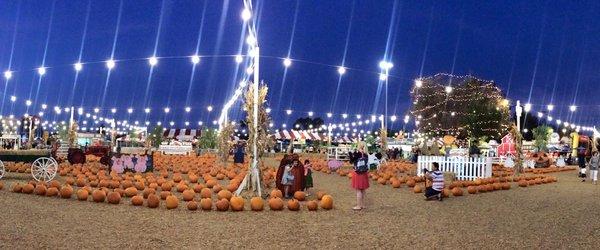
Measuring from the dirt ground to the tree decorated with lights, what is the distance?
49363mm

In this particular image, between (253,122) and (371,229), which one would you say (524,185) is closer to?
(253,122)

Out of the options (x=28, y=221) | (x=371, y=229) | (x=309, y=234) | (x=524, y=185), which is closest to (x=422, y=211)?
(x=371, y=229)

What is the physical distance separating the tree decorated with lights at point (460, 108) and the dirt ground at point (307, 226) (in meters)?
49.4

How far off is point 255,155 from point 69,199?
14.1 feet

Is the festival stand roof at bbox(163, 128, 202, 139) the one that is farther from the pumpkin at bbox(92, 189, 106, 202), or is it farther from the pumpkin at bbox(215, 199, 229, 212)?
the pumpkin at bbox(215, 199, 229, 212)

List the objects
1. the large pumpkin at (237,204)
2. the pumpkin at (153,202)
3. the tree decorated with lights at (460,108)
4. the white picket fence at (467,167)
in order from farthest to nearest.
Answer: the tree decorated with lights at (460,108), the white picket fence at (467,167), the pumpkin at (153,202), the large pumpkin at (237,204)

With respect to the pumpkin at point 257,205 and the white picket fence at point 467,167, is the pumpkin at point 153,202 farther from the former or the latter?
the white picket fence at point 467,167

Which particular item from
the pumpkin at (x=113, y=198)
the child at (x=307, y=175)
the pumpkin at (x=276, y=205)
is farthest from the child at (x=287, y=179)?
the pumpkin at (x=113, y=198)

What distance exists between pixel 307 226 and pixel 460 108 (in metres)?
58.3

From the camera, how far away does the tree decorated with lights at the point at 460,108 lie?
6222 centimetres

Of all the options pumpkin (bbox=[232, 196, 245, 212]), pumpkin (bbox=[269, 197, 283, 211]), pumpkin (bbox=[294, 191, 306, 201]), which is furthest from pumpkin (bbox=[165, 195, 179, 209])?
pumpkin (bbox=[294, 191, 306, 201])

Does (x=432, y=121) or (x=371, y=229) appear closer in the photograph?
(x=371, y=229)

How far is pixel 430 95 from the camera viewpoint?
218 feet

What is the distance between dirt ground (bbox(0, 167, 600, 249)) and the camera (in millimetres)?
8094
